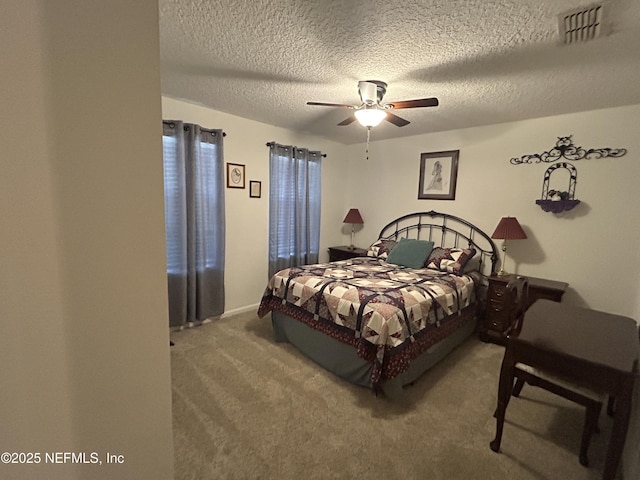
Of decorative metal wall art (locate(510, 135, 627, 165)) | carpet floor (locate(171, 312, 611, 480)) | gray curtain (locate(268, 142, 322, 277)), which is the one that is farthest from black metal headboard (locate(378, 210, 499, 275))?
carpet floor (locate(171, 312, 611, 480))

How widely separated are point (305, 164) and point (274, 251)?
1334 mm

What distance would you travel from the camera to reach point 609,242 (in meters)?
2.76

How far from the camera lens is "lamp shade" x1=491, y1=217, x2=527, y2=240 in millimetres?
3004

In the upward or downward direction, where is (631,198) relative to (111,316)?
upward

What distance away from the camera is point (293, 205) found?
4.10 meters

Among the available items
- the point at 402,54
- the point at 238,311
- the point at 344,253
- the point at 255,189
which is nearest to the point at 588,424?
the point at 402,54

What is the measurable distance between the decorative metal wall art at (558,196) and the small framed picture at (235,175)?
340 centimetres

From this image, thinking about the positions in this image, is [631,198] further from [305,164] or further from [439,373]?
[305,164]

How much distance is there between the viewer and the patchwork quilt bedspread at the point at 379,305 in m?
2.07

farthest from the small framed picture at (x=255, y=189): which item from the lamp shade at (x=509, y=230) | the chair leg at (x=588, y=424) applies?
the chair leg at (x=588, y=424)

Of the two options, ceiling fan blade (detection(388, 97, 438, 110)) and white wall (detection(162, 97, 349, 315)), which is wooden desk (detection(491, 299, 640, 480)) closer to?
ceiling fan blade (detection(388, 97, 438, 110))

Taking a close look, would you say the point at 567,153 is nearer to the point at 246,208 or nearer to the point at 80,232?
the point at 246,208

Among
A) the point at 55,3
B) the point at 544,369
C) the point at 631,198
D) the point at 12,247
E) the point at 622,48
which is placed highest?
the point at 622,48

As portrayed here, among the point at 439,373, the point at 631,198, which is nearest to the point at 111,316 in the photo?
the point at 439,373
